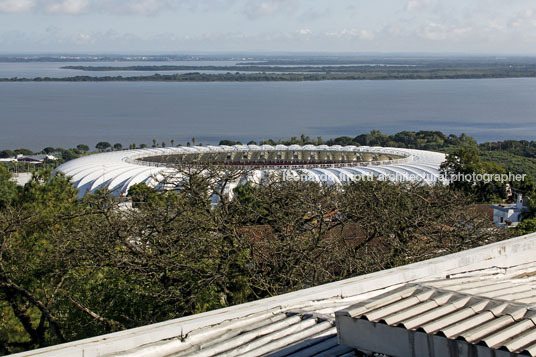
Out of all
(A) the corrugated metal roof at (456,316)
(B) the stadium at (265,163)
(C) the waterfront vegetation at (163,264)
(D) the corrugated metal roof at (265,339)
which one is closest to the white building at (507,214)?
(B) the stadium at (265,163)

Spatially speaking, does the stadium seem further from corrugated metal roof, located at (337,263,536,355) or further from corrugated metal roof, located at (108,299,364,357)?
corrugated metal roof, located at (337,263,536,355)

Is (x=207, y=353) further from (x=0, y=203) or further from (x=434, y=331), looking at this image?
(x=0, y=203)

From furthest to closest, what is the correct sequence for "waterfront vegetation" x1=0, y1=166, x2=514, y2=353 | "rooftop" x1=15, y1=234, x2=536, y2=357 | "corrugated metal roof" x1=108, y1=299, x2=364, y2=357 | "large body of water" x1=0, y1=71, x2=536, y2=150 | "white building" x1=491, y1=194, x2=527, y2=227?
"large body of water" x1=0, y1=71, x2=536, y2=150
"white building" x1=491, y1=194, x2=527, y2=227
"waterfront vegetation" x1=0, y1=166, x2=514, y2=353
"corrugated metal roof" x1=108, y1=299, x2=364, y2=357
"rooftop" x1=15, y1=234, x2=536, y2=357

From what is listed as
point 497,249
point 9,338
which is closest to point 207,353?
point 497,249

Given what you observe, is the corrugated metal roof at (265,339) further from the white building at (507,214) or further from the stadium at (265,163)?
the stadium at (265,163)

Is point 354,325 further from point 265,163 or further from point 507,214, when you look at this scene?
point 265,163

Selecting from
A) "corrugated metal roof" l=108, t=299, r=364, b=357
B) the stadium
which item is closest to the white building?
the stadium
